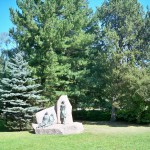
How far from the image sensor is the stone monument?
60.3ft

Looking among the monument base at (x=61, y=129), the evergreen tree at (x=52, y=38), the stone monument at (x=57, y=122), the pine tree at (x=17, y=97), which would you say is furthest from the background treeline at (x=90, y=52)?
the monument base at (x=61, y=129)

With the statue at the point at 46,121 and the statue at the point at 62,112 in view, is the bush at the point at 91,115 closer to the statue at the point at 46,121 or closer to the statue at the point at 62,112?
the statue at the point at 62,112

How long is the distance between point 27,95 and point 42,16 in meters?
7.84

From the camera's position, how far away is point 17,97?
2103 centimetres

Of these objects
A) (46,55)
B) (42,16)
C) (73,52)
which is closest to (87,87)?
(73,52)

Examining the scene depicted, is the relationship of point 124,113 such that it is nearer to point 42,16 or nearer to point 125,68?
point 125,68

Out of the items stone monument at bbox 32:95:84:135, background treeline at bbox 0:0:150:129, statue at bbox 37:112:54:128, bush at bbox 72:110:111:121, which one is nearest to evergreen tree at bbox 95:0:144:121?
background treeline at bbox 0:0:150:129

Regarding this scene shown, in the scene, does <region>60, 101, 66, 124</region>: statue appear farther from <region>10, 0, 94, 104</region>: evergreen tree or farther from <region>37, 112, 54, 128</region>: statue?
<region>10, 0, 94, 104</region>: evergreen tree

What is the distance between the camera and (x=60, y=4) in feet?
87.5

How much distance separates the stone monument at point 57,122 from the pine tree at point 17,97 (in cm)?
124

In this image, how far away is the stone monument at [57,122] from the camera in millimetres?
18380

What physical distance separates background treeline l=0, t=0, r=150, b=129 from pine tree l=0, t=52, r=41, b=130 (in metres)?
1.67

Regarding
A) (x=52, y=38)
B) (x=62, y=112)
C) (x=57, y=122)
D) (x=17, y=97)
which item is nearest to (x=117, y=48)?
(x=52, y=38)

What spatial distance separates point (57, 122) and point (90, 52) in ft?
35.2
